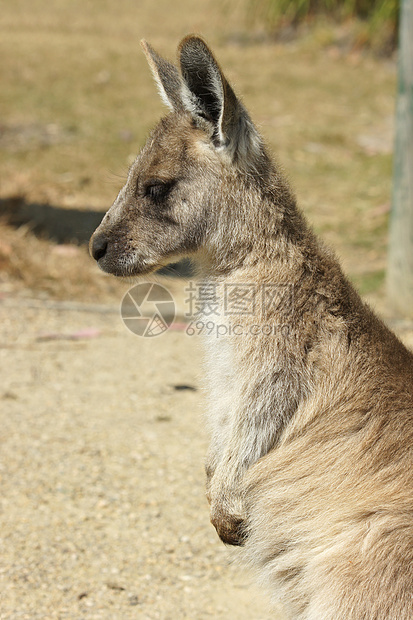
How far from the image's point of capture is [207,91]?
8.63ft

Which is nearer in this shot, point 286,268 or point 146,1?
point 286,268

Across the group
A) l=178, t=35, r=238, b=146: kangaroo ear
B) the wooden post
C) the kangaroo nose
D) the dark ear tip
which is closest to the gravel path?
the kangaroo nose

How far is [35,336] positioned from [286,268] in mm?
3070

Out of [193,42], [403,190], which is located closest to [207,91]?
[193,42]

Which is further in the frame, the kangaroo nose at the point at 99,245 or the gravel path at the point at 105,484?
the gravel path at the point at 105,484

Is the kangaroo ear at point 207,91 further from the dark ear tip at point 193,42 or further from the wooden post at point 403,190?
the wooden post at point 403,190

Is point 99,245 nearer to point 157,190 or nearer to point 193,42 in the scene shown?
point 157,190

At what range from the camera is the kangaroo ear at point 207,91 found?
2475mm

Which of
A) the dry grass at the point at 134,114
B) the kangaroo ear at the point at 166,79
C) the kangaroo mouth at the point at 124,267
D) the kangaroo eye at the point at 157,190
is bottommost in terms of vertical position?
the dry grass at the point at 134,114

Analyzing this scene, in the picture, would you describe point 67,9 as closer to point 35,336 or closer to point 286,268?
point 35,336

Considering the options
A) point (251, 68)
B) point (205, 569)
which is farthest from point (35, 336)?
point (251, 68)

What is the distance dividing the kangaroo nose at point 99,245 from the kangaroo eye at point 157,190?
24 cm

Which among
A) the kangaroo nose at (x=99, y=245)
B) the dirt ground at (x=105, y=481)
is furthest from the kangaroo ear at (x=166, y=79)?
the dirt ground at (x=105, y=481)

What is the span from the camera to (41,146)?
8898 millimetres
